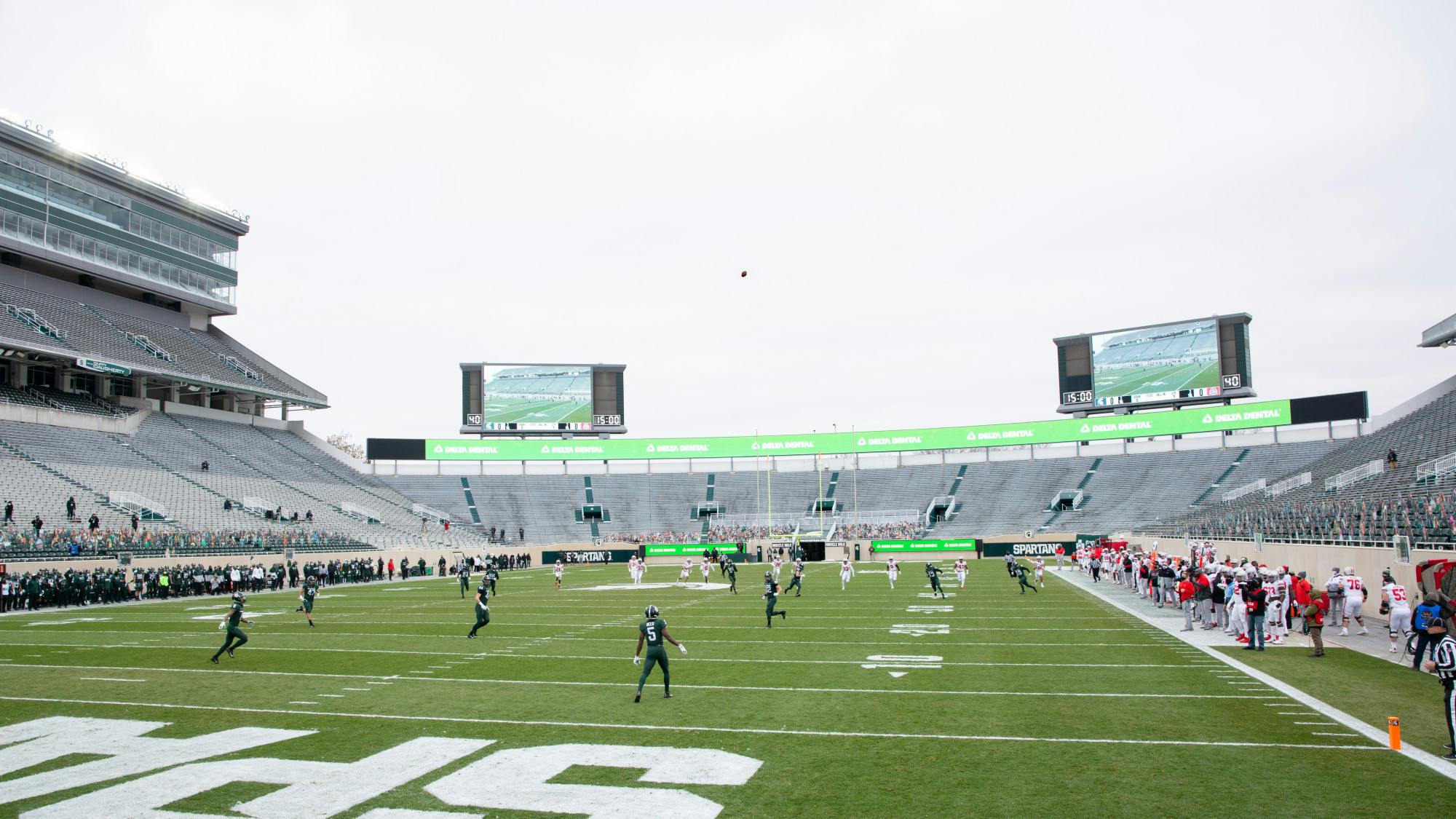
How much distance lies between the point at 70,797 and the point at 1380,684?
15731 mm

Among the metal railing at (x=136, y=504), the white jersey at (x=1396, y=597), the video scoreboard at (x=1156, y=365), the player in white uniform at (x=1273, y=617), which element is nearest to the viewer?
the white jersey at (x=1396, y=597)

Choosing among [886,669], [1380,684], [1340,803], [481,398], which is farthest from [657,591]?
[481,398]

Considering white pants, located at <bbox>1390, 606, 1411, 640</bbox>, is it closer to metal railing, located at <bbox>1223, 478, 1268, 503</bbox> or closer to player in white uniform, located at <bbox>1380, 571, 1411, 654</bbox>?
player in white uniform, located at <bbox>1380, 571, 1411, 654</bbox>

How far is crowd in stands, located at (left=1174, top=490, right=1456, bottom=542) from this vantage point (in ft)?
72.2

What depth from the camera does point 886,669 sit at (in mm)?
15414

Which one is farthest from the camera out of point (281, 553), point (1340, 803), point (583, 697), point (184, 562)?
point (281, 553)

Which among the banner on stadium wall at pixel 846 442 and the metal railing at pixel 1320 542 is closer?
the metal railing at pixel 1320 542

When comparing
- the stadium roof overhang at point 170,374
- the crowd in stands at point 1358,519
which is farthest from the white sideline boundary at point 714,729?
the stadium roof overhang at point 170,374

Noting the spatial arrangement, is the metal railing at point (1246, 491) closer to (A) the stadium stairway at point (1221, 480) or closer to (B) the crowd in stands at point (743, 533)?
(A) the stadium stairway at point (1221, 480)

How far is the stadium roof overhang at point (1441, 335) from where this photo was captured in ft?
141

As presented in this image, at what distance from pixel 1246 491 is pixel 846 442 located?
29.5 m

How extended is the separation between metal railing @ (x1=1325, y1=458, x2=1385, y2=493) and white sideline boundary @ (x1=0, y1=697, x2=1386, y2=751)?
2886 centimetres

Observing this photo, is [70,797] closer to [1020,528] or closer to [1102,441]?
[1020,528]

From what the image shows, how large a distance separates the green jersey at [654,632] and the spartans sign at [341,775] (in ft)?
8.13
